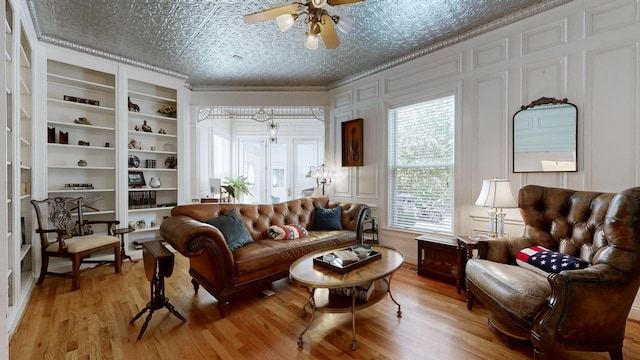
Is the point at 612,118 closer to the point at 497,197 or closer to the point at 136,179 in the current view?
A: the point at 497,197

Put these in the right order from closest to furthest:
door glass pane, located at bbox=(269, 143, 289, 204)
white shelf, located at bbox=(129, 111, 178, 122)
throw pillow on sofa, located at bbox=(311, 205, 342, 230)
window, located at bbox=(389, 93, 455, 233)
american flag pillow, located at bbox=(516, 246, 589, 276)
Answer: american flag pillow, located at bbox=(516, 246, 589, 276) → window, located at bbox=(389, 93, 455, 233) → throw pillow on sofa, located at bbox=(311, 205, 342, 230) → white shelf, located at bbox=(129, 111, 178, 122) → door glass pane, located at bbox=(269, 143, 289, 204)

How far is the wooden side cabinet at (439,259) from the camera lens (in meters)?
3.05

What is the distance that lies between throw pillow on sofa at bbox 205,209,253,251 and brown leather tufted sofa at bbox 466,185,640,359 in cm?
218

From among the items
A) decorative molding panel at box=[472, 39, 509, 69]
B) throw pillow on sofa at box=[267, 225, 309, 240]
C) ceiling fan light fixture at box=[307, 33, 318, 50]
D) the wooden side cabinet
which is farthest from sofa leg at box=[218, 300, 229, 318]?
decorative molding panel at box=[472, 39, 509, 69]

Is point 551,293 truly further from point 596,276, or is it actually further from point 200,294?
point 200,294

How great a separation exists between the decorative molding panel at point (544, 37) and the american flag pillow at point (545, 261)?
201 cm

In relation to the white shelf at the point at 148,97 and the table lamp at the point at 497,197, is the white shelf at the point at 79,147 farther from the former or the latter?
the table lamp at the point at 497,197

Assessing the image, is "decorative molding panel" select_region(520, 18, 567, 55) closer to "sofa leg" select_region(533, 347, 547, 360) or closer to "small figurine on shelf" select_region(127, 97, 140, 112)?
"sofa leg" select_region(533, 347, 547, 360)

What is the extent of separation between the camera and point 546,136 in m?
2.75

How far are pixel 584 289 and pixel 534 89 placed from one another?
2.13 metres

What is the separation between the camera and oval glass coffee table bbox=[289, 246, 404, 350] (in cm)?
195

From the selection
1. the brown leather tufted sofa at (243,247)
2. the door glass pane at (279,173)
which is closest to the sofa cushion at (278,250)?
the brown leather tufted sofa at (243,247)

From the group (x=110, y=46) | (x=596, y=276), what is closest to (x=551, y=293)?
(x=596, y=276)

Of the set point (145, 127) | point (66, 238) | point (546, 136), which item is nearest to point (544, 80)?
point (546, 136)
